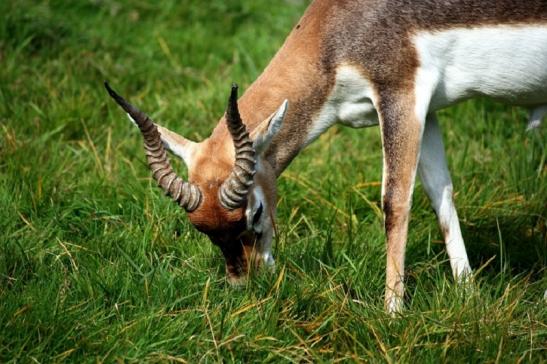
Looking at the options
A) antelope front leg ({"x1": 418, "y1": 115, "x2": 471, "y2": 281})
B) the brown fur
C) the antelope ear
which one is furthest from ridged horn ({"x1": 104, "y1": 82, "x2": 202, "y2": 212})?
antelope front leg ({"x1": 418, "y1": 115, "x2": 471, "y2": 281})

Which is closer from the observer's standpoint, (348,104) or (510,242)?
(348,104)

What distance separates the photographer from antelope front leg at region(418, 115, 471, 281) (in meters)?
6.19

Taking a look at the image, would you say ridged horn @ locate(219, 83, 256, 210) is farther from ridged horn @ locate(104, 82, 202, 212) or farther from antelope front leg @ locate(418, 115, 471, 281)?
antelope front leg @ locate(418, 115, 471, 281)

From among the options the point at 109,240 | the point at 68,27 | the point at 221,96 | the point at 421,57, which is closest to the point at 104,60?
the point at 68,27

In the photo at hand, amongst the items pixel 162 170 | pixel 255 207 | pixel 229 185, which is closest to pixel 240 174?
pixel 229 185

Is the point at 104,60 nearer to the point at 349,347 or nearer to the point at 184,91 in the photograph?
the point at 184,91

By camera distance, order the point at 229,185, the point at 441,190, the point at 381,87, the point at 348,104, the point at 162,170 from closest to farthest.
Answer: the point at 229,185 → the point at 162,170 → the point at 381,87 → the point at 348,104 → the point at 441,190

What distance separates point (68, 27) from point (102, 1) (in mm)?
884

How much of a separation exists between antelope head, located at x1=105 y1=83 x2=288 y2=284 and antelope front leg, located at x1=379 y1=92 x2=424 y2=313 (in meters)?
0.62

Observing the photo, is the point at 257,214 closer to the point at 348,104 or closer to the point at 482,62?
the point at 348,104

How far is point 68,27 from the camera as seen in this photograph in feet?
30.5

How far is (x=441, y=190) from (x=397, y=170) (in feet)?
2.09

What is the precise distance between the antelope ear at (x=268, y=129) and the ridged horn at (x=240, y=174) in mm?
210

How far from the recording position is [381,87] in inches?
226
